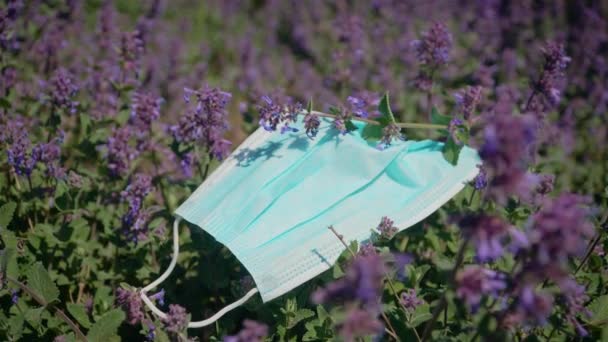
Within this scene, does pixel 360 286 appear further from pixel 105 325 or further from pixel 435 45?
pixel 435 45

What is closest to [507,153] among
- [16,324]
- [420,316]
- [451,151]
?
[451,151]

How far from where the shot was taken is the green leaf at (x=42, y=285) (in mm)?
2754

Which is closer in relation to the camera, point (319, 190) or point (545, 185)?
point (319, 190)

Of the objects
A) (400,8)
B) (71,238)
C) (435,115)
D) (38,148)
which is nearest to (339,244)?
(435,115)

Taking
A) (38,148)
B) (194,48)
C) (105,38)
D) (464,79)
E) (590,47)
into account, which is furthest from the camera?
(194,48)

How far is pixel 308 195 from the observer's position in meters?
3.06

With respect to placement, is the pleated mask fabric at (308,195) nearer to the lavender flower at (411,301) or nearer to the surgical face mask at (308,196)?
the surgical face mask at (308,196)

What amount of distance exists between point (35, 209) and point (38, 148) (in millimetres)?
545

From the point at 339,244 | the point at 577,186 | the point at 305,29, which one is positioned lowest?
the point at 577,186

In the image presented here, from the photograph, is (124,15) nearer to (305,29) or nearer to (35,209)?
(305,29)

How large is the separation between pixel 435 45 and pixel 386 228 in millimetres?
1926

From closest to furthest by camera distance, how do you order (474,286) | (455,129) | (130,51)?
(474,286), (455,129), (130,51)

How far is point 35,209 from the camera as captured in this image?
3670 millimetres

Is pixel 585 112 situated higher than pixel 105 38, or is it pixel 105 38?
pixel 105 38
